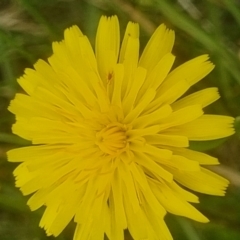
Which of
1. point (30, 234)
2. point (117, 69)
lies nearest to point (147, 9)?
point (117, 69)

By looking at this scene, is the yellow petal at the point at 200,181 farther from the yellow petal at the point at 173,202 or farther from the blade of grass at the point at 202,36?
the blade of grass at the point at 202,36

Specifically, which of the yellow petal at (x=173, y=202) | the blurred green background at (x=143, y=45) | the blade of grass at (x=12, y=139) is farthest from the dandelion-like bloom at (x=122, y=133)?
the blade of grass at (x=12, y=139)

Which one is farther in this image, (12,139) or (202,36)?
(12,139)

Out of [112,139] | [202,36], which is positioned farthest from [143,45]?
[112,139]

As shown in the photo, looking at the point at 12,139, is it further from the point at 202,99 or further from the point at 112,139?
the point at 202,99

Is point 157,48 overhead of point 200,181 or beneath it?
overhead

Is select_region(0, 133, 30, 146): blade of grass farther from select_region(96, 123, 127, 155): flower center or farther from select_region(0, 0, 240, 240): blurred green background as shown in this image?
select_region(96, 123, 127, 155): flower center

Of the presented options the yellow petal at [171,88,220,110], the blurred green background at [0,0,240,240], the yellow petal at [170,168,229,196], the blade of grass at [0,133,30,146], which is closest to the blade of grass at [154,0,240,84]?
the blurred green background at [0,0,240,240]
